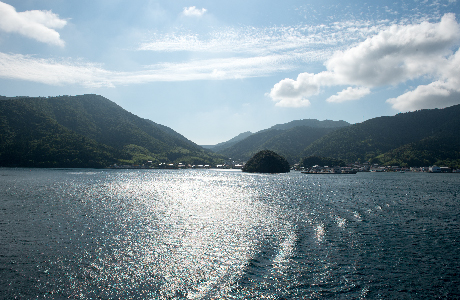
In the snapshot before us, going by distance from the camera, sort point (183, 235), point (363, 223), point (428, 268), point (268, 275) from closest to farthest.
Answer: point (268, 275) → point (428, 268) → point (183, 235) → point (363, 223)

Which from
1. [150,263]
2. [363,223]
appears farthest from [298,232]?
[150,263]

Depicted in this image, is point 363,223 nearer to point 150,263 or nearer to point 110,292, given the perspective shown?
point 150,263

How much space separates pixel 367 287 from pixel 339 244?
1167 cm

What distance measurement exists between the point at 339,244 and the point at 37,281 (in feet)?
111

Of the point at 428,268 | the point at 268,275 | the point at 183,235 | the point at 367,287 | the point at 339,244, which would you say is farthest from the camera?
the point at 183,235

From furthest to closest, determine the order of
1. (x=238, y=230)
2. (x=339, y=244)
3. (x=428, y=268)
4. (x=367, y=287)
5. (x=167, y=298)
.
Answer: (x=238, y=230), (x=339, y=244), (x=428, y=268), (x=367, y=287), (x=167, y=298)

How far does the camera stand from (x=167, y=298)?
1981 centimetres

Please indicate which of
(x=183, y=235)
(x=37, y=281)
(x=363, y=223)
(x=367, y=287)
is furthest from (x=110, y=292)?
(x=363, y=223)

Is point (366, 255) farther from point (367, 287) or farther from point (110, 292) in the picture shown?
point (110, 292)

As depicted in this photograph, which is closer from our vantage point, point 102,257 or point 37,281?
point 37,281

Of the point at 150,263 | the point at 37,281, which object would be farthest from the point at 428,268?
the point at 37,281

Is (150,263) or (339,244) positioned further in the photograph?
(339,244)

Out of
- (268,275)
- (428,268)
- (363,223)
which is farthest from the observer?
(363,223)

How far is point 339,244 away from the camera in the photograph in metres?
33.3
